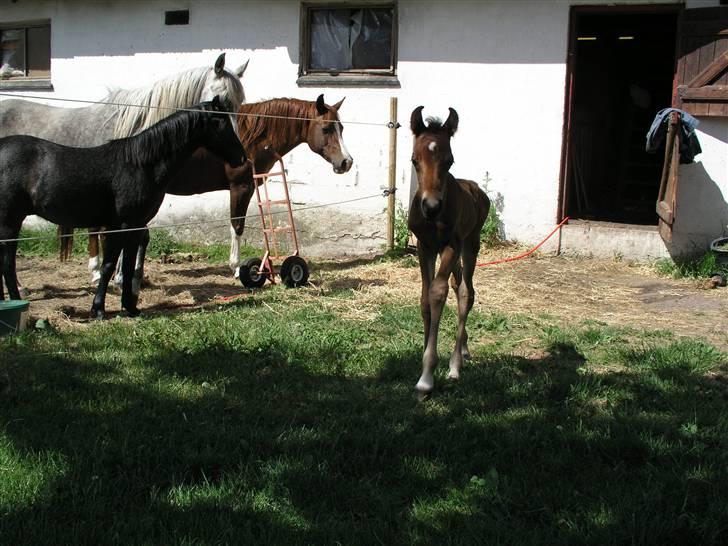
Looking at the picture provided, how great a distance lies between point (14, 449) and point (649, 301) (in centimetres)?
605

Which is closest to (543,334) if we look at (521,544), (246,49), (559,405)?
(559,405)

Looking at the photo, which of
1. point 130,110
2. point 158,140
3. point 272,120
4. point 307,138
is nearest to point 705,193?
point 307,138

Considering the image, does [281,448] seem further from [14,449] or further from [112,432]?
[14,449]

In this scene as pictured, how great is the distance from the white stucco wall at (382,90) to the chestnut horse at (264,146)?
1303mm

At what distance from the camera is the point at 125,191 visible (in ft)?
21.8

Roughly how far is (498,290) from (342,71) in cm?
420

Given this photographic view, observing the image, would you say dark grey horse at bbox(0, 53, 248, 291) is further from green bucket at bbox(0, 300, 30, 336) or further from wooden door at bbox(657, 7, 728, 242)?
wooden door at bbox(657, 7, 728, 242)

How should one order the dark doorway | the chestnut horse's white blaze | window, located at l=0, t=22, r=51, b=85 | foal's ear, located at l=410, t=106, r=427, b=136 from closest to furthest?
1. foal's ear, located at l=410, t=106, r=427, b=136
2. the chestnut horse's white blaze
3. window, located at l=0, t=22, r=51, b=85
4. the dark doorway

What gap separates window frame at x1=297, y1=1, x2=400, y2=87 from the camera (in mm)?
10508

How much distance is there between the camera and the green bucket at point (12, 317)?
19.4 feet

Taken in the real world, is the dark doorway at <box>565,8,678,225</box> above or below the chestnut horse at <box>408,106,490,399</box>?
above

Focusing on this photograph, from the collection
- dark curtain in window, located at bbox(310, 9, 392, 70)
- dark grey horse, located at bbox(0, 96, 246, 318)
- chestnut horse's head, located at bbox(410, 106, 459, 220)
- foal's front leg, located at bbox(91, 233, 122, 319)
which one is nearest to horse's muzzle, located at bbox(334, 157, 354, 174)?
dark curtain in window, located at bbox(310, 9, 392, 70)

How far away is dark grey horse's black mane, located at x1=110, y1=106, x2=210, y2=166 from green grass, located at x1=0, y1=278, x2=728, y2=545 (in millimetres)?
1519

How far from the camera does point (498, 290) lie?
27.0 ft
